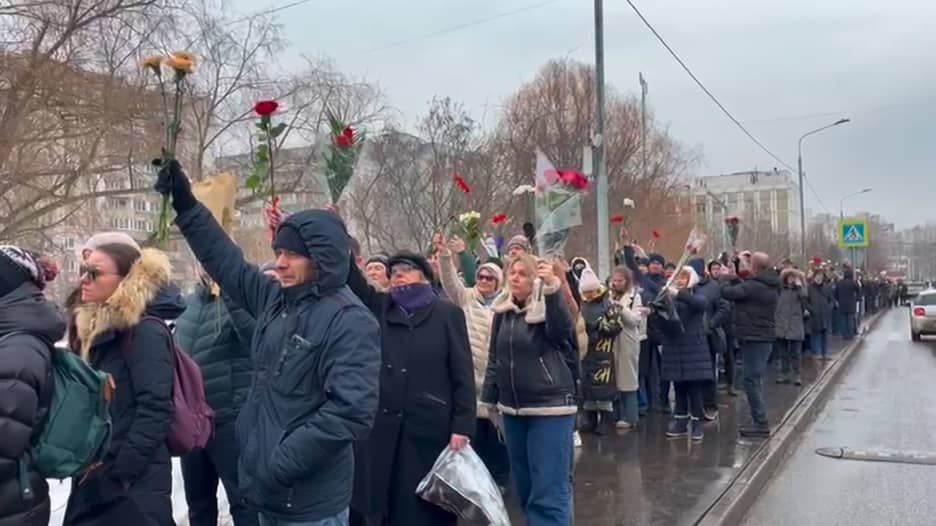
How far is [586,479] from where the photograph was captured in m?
7.53

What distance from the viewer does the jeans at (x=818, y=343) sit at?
1846 centimetres

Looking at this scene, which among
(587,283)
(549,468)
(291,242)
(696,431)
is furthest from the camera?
(696,431)

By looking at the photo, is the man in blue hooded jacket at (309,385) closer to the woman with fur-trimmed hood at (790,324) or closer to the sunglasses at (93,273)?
the sunglasses at (93,273)

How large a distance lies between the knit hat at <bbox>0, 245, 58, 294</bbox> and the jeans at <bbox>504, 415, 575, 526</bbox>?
2954 millimetres

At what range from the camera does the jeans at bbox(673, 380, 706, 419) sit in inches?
366

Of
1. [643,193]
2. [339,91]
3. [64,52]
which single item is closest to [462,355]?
[64,52]

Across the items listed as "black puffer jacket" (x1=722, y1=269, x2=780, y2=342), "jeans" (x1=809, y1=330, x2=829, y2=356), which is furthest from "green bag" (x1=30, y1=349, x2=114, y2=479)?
"jeans" (x1=809, y1=330, x2=829, y2=356)

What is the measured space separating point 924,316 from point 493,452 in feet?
75.8

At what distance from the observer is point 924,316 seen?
26.2 metres

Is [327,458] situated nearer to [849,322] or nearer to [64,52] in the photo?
[64,52]

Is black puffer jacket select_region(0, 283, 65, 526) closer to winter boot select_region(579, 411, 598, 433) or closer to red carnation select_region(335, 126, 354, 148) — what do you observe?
red carnation select_region(335, 126, 354, 148)

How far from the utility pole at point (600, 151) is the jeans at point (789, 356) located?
3.66 metres

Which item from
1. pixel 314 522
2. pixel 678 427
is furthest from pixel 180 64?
pixel 678 427

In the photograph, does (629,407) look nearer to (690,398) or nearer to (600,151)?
(690,398)
